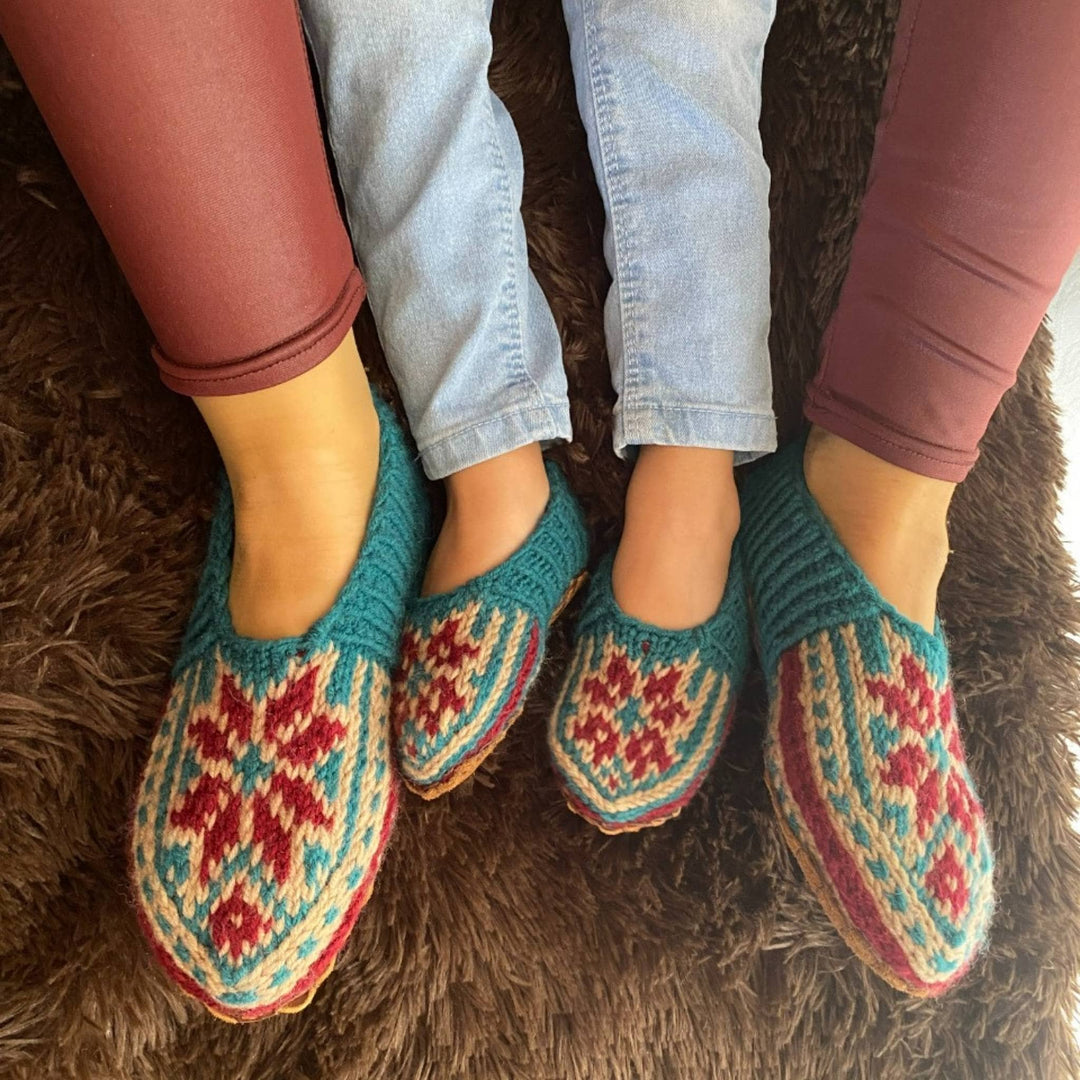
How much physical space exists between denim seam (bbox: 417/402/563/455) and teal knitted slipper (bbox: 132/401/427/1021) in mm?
88

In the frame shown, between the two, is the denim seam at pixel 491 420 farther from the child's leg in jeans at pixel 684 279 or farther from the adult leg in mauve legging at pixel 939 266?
the adult leg in mauve legging at pixel 939 266

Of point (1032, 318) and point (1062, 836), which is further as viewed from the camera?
point (1062, 836)

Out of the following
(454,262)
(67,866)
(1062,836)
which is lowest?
(1062,836)

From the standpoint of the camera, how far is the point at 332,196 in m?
0.55

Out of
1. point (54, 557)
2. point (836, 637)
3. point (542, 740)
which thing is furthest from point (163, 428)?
point (836, 637)

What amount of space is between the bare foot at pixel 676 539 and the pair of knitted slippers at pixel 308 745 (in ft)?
0.18

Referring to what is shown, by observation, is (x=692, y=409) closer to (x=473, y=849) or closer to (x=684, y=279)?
(x=684, y=279)

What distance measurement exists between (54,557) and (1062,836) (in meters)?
0.73

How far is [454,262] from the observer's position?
62cm

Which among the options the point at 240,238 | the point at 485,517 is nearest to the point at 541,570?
the point at 485,517

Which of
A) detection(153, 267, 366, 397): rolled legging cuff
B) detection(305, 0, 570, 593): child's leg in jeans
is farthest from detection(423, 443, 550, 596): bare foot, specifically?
detection(153, 267, 366, 397): rolled legging cuff

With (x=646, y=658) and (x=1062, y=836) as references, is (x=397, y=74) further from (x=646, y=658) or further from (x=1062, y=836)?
(x=1062, y=836)

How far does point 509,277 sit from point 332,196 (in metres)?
0.13

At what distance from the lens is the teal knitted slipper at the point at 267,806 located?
1.74ft
